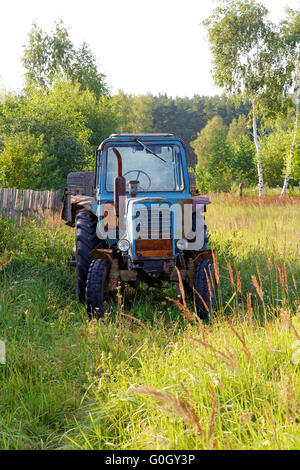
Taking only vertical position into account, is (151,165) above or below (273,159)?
below

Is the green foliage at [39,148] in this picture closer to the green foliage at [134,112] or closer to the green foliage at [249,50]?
the green foliage at [249,50]

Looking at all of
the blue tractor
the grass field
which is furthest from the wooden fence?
the grass field

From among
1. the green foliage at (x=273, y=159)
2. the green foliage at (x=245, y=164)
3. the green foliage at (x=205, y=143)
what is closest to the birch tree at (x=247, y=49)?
the green foliage at (x=273, y=159)

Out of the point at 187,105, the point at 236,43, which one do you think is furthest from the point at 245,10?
the point at 187,105

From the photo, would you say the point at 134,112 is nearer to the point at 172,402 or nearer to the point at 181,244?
the point at 181,244

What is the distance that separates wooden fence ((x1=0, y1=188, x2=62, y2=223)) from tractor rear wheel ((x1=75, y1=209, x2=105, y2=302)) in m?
6.03

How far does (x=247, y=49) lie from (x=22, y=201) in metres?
14.7

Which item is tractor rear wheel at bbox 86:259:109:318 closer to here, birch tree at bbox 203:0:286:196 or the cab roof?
the cab roof

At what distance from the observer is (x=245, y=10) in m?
20.5

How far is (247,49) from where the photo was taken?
20938mm

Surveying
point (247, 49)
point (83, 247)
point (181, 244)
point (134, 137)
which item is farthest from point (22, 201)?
point (247, 49)

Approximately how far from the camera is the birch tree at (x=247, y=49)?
20562mm

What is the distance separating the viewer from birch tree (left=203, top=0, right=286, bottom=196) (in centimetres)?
2056

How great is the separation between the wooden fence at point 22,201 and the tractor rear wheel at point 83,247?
6032 mm
